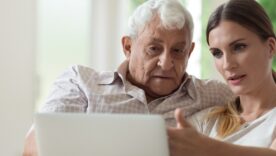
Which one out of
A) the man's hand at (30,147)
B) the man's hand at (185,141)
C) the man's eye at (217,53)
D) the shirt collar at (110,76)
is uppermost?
the man's eye at (217,53)

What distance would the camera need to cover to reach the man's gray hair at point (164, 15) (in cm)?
173

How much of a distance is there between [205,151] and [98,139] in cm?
26


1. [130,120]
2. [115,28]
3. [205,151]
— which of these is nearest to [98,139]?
[130,120]

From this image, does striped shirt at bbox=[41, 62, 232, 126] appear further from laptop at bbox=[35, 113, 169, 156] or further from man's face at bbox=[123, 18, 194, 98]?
laptop at bbox=[35, 113, 169, 156]

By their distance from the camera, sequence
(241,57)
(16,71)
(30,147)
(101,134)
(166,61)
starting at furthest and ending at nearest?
1. (16,71)
2. (166,61)
3. (30,147)
4. (241,57)
5. (101,134)

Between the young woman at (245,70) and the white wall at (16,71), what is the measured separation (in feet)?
3.43

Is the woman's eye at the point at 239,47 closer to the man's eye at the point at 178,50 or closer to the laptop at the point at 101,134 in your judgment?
the man's eye at the point at 178,50

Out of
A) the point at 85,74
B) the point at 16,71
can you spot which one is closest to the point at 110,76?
the point at 85,74

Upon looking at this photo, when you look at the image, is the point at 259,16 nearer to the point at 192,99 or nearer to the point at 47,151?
the point at 192,99

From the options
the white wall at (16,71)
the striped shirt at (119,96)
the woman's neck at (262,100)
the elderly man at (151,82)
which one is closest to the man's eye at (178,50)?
the elderly man at (151,82)

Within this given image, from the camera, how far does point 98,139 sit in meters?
1.08

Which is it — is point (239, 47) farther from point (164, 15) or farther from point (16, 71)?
point (16, 71)

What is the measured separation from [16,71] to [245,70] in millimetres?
1238

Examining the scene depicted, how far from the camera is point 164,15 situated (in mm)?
1742
